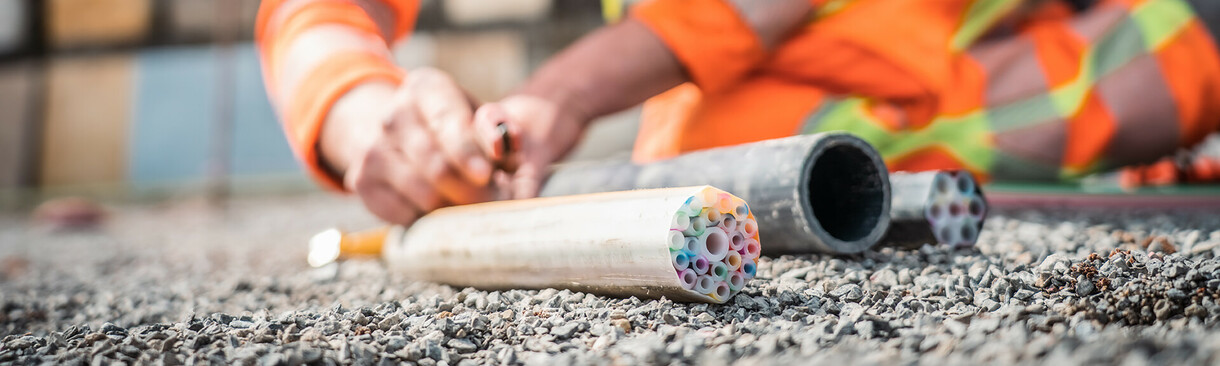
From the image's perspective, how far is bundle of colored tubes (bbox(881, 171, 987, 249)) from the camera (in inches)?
47.1

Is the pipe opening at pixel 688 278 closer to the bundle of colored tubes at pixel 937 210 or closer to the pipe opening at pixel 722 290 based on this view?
the pipe opening at pixel 722 290

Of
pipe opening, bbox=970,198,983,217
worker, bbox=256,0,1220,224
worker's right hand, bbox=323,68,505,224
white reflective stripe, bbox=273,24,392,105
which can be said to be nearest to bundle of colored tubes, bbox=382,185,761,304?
worker's right hand, bbox=323,68,505,224

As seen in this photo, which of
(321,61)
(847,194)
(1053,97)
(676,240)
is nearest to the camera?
(676,240)

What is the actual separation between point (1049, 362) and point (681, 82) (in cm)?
118

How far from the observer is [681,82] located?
1723 millimetres

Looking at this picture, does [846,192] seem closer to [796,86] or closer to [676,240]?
[676,240]

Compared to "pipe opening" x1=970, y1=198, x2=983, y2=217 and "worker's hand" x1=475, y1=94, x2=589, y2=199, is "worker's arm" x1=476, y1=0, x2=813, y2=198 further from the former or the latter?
"pipe opening" x1=970, y1=198, x2=983, y2=217

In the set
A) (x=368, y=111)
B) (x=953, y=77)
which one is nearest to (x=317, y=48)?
(x=368, y=111)

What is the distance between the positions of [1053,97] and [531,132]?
4.08 ft

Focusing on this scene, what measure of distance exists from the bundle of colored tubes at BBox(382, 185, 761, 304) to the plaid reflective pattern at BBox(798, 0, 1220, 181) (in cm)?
103

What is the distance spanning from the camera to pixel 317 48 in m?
1.64

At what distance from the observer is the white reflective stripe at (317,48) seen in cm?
162

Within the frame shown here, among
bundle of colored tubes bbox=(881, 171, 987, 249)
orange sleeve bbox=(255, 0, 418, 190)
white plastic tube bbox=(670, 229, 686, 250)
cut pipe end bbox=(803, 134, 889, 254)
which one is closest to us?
white plastic tube bbox=(670, 229, 686, 250)

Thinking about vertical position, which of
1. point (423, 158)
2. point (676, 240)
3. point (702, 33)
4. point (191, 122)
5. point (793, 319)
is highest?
point (191, 122)
